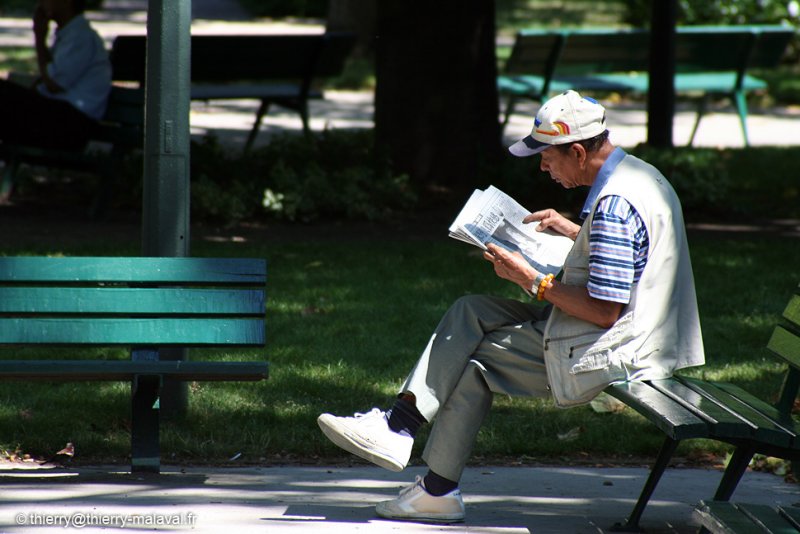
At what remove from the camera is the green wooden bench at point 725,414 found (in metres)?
3.57

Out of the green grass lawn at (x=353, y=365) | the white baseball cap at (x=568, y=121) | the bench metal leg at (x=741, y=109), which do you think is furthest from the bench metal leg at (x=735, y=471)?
the bench metal leg at (x=741, y=109)

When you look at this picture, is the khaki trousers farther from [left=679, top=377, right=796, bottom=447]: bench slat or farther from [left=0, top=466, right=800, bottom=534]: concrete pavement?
[left=679, top=377, right=796, bottom=447]: bench slat

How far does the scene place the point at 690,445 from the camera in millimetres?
5262

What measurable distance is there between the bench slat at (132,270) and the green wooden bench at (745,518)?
201 cm

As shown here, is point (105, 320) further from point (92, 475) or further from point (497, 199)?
point (497, 199)

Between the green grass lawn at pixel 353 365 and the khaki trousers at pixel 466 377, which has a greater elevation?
the khaki trousers at pixel 466 377

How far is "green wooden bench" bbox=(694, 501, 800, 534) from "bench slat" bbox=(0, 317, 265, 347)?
192 cm

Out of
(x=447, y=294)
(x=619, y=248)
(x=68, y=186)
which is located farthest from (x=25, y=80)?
(x=619, y=248)

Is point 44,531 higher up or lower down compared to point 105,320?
lower down

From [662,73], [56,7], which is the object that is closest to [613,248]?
[56,7]

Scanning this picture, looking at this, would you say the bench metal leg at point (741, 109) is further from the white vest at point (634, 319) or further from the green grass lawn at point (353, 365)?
the white vest at point (634, 319)

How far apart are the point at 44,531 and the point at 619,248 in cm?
202

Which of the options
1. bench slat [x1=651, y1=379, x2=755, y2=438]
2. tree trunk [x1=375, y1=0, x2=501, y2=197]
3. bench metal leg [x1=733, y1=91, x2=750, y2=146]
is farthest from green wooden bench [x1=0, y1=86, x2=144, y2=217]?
bench metal leg [x1=733, y1=91, x2=750, y2=146]

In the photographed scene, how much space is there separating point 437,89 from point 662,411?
6.31 metres
